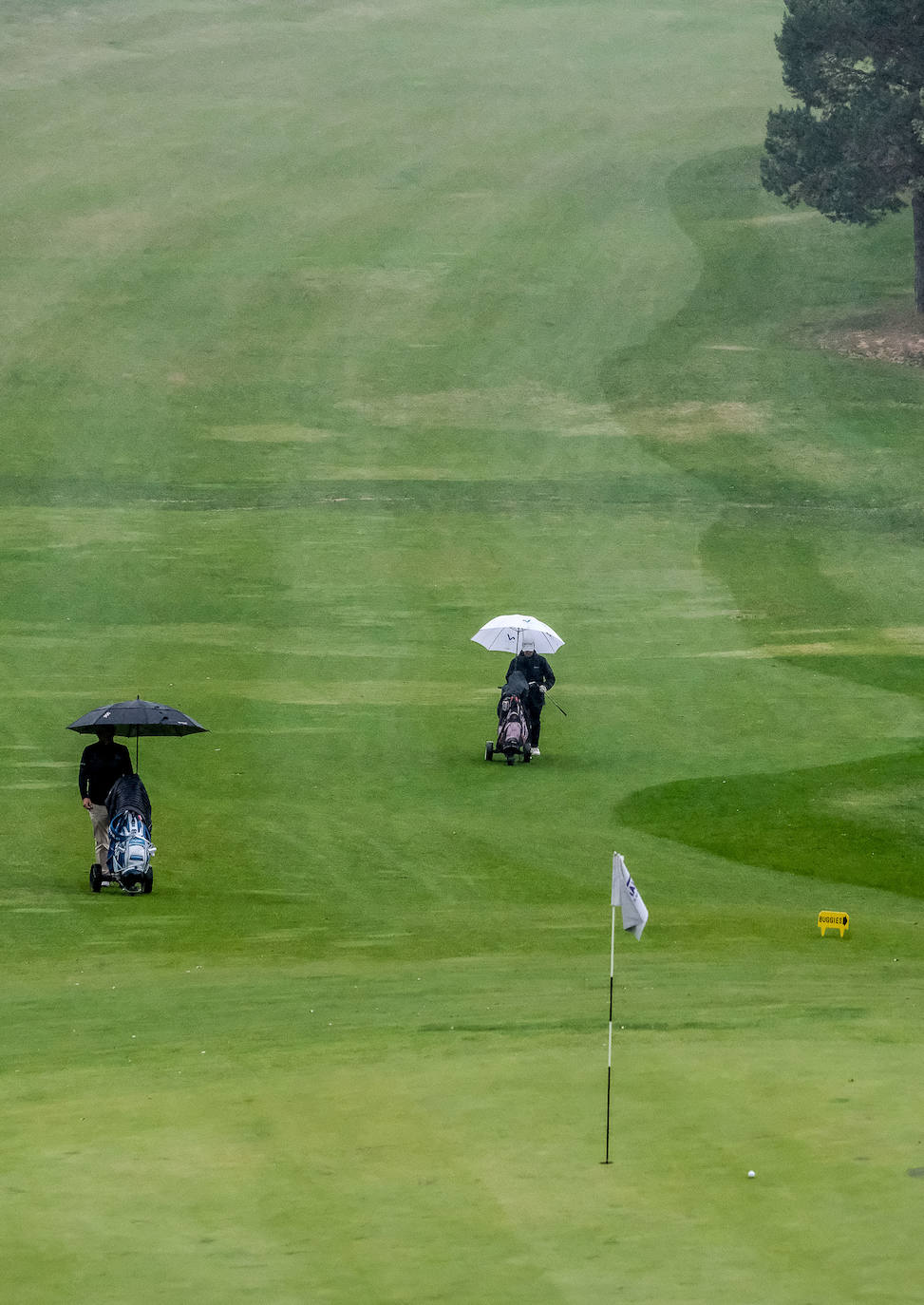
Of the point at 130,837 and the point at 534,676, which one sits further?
the point at 534,676

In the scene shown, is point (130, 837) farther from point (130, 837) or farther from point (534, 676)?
point (534, 676)

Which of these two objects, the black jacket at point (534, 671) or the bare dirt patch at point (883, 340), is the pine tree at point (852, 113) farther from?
the black jacket at point (534, 671)

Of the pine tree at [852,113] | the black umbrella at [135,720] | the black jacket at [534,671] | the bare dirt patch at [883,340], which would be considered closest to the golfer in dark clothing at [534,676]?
the black jacket at [534,671]

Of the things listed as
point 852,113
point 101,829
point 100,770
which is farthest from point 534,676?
point 852,113

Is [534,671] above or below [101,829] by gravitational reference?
below

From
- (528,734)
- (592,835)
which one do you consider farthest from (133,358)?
(592,835)

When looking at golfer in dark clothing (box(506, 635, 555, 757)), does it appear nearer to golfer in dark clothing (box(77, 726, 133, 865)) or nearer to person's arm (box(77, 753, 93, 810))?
golfer in dark clothing (box(77, 726, 133, 865))

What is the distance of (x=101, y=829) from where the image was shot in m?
20.0

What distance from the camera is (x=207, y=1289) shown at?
937 cm

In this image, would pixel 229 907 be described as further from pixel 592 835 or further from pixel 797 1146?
pixel 797 1146

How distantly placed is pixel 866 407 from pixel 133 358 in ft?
68.6

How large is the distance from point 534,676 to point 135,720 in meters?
8.44

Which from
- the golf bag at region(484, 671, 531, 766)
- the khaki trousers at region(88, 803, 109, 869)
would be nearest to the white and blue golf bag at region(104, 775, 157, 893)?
the khaki trousers at region(88, 803, 109, 869)

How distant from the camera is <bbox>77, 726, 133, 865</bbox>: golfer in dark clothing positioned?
20.0 m
